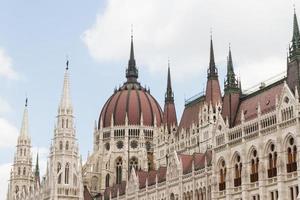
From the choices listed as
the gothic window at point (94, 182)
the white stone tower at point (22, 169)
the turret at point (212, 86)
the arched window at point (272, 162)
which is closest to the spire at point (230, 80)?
the arched window at point (272, 162)

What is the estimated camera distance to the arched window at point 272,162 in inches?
2672

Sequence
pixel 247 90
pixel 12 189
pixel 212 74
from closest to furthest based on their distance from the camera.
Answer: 1. pixel 247 90
2. pixel 212 74
3. pixel 12 189

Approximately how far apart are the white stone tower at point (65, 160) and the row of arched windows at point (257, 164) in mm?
51665

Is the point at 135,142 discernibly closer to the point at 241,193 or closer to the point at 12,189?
the point at 12,189

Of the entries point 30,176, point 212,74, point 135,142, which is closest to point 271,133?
point 212,74

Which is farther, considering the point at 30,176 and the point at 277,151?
the point at 30,176

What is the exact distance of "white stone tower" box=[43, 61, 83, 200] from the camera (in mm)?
120812

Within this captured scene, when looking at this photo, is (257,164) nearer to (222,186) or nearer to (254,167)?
(254,167)

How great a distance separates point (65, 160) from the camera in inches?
4865

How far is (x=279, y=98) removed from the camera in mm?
69375

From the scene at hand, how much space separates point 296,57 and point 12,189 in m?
95.6

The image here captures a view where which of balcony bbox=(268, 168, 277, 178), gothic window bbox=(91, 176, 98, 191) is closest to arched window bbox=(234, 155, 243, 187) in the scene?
balcony bbox=(268, 168, 277, 178)

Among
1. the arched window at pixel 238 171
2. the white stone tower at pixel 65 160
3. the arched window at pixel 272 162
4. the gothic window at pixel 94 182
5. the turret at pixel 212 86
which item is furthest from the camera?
the gothic window at pixel 94 182

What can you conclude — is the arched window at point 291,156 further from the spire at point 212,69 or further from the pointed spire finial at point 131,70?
the pointed spire finial at point 131,70
